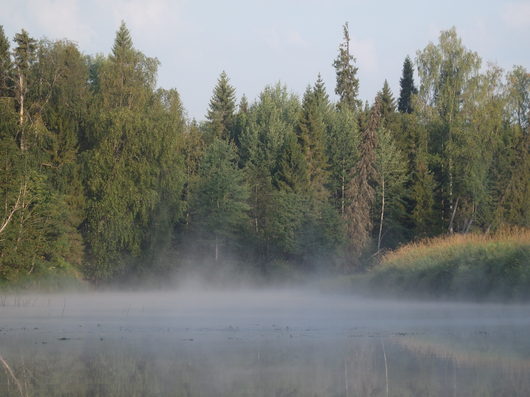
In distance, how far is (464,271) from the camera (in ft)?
97.5

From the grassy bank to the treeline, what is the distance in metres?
20.6

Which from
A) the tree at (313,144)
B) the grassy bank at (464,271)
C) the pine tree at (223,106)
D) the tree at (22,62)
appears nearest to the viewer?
the grassy bank at (464,271)

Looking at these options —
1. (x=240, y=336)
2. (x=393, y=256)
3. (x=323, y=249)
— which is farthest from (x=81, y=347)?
(x=323, y=249)

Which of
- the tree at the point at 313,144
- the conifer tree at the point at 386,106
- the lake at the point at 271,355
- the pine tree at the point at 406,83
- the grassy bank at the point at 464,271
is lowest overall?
the lake at the point at 271,355

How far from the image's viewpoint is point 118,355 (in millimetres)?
14062

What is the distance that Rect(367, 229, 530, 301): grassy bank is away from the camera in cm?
2710

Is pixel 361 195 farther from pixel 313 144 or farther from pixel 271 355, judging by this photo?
pixel 271 355

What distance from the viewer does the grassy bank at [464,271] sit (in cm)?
2710

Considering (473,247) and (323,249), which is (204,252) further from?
(473,247)

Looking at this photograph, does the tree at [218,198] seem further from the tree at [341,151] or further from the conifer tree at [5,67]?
the conifer tree at [5,67]

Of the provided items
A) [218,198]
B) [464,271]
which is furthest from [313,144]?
[464,271]

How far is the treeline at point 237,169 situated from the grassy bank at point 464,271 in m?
20.6

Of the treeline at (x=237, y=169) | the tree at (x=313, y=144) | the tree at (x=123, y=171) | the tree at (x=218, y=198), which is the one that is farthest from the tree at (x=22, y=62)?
the tree at (x=313, y=144)

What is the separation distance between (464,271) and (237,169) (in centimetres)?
3738
